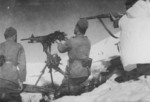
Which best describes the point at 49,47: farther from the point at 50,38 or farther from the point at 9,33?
A: the point at 9,33

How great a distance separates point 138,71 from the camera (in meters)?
5.38

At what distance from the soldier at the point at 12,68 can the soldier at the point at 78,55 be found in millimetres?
959

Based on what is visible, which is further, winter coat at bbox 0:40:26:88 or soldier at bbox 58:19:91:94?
soldier at bbox 58:19:91:94

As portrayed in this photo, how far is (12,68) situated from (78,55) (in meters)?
1.42

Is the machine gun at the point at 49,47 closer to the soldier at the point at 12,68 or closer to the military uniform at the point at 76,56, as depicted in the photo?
the military uniform at the point at 76,56

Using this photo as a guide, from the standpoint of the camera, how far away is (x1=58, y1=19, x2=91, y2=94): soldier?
6.48 m

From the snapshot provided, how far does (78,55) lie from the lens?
6.65m

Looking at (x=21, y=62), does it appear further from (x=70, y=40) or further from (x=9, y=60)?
(x=70, y=40)

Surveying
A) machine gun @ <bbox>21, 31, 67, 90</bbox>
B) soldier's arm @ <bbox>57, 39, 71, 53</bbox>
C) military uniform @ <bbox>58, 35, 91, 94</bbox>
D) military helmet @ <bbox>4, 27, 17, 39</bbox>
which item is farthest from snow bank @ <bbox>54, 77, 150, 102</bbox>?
machine gun @ <bbox>21, 31, 67, 90</bbox>

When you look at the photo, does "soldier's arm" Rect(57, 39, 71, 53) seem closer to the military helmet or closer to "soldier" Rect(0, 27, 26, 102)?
"soldier" Rect(0, 27, 26, 102)

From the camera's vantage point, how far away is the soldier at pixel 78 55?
6480mm

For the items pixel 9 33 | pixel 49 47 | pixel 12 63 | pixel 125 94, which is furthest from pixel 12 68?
pixel 125 94

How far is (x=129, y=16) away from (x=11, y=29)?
230cm

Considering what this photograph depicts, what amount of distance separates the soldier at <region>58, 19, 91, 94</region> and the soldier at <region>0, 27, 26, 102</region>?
3.15 feet
